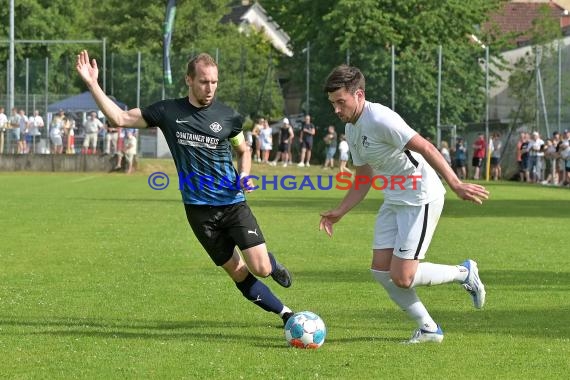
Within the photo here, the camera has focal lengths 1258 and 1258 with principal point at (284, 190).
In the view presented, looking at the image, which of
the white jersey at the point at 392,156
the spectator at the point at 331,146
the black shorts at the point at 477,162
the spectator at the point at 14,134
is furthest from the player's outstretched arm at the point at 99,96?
the spectator at the point at 14,134

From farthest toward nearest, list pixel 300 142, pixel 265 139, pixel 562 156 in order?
pixel 300 142, pixel 265 139, pixel 562 156

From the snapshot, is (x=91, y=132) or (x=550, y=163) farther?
(x=91, y=132)

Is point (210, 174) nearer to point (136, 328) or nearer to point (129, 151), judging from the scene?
point (136, 328)

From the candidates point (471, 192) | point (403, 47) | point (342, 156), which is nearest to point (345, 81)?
point (471, 192)

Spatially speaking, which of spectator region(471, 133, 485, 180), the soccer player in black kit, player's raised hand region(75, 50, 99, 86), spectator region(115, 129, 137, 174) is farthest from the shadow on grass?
spectator region(471, 133, 485, 180)

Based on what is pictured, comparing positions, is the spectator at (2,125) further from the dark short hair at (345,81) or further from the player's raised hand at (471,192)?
the player's raised hand at (471,192)

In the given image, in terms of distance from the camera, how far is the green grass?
789 cm

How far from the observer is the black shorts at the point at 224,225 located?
30.5 feet

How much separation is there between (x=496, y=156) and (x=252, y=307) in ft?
115

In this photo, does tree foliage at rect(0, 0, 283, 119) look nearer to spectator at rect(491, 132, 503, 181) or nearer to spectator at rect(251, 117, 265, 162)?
spectator at rect(251, 117, 265, 162)

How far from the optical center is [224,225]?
9344 millimetres

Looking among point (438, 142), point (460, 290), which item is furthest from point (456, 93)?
point (460, 290)

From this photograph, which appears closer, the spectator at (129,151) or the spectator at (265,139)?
the spectator at (129,151)

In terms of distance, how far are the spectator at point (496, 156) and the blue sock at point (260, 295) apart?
3616cm
